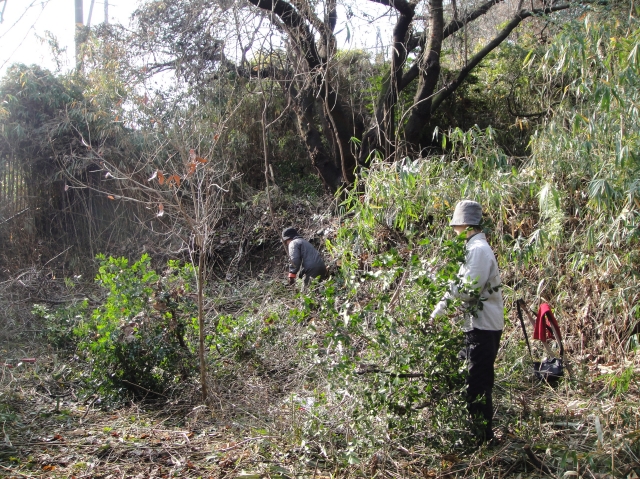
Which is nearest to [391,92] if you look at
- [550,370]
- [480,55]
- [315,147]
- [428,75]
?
[428,75]

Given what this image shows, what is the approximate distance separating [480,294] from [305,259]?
394 centimetres

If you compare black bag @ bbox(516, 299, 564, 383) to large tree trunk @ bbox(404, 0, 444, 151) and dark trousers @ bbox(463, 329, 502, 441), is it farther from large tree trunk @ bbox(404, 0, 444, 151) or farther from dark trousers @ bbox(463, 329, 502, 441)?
large tree trunk @ bbox(404, 0, 444, 151)

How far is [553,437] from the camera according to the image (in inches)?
135

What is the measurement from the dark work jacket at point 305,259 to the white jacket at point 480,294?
12.4 feet

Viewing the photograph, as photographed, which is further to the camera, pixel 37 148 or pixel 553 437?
pixel 37 148

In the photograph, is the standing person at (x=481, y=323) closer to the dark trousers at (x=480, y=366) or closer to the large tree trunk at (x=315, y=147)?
the dark trousers at (x=480, y=366)

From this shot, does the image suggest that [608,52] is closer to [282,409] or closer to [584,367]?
[584,367]

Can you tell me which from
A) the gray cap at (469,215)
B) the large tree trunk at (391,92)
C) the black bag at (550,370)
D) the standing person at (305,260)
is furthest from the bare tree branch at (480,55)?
the gray cap at (469,215)

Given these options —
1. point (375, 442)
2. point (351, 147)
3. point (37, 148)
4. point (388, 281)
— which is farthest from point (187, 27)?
point (375, 442)

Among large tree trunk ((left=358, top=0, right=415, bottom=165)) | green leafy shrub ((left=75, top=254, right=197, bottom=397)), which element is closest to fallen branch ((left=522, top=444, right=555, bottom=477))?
green leafy shrub ((left=75, top=254, right=197, bottom=397))

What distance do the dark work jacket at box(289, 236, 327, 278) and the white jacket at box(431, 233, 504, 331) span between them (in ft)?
12.4

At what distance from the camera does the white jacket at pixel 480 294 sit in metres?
3.16

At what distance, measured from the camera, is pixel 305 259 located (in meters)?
7.00

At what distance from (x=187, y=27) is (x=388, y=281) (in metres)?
6.55
